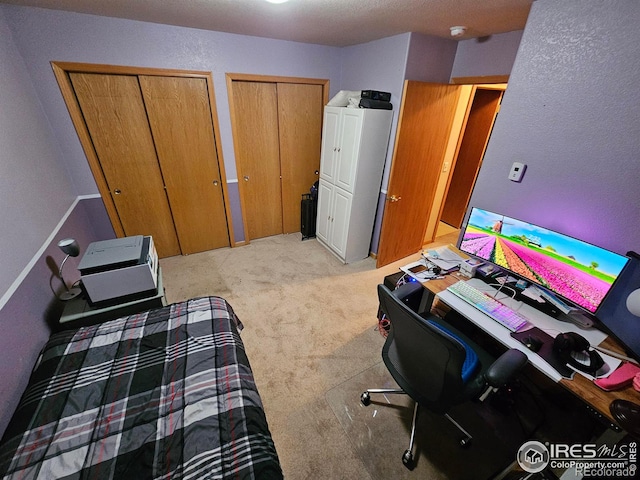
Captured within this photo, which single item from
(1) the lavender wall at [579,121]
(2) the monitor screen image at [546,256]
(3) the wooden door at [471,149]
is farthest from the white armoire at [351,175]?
(3) the wooden door at [471,149]

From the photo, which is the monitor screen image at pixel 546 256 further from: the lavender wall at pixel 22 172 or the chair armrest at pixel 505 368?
the lavender wall at pixel 22 172

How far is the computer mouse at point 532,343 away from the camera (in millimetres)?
1277

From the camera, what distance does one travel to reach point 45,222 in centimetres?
179

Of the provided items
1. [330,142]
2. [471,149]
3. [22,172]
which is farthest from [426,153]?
[22,172]

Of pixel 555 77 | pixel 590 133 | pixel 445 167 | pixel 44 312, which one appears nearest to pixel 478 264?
pixel 590 133

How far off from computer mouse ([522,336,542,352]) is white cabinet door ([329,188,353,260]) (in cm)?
189

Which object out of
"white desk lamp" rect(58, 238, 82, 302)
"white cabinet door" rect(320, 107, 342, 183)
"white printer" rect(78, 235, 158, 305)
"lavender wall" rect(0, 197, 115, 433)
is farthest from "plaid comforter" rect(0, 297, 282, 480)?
"white cabinet door" rect(320, 107, 342, 183)

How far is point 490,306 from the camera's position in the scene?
59.6 inches

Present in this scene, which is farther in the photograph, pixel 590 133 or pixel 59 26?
pixel 59 26

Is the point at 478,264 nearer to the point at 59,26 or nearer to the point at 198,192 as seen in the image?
the point at 198,192

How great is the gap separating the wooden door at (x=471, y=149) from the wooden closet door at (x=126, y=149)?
377cm

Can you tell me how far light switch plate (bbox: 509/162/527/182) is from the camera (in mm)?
1700

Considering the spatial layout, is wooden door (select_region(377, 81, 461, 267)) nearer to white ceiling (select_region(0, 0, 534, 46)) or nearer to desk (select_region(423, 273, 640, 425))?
white ceiling (select_region(0, 0, 534, 46))

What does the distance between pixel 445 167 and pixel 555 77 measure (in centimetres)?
173
